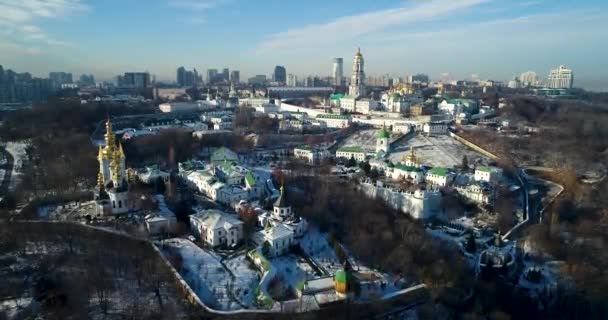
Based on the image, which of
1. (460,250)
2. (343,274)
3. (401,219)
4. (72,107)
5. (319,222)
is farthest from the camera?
(72,107)

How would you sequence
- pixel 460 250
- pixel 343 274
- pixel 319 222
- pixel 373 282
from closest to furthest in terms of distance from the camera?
1. pixel 343 274
2. pixel 373 282
3. pixel 460 250
4. pixel 319 222

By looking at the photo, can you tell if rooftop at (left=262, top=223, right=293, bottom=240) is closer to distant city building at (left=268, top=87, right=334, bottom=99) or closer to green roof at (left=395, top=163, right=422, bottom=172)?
green roof at (left=395, top=163, right=422, bottom=172)

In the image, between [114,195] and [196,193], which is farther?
[196,193]

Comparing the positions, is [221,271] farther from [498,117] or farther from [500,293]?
[498,117]

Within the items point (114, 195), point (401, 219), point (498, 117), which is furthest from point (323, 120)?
point (114, 195)

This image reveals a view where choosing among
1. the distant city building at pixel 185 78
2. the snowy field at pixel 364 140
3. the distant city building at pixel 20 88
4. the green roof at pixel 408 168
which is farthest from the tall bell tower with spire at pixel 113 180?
the distant city building at pixel 185 78

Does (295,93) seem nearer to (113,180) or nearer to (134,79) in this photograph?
(134,79)
